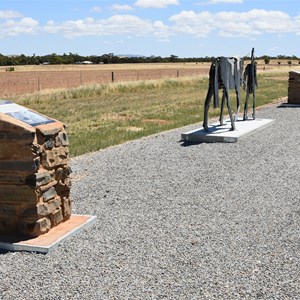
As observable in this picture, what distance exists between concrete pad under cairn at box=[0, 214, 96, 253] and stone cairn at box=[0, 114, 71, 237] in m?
0.11

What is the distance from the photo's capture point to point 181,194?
7793mm

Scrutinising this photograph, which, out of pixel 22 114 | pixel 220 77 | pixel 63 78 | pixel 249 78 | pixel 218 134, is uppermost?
pixel 220 77

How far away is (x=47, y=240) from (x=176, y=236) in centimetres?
141

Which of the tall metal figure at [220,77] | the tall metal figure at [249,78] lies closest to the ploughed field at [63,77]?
the tall metal figure at [249,78]

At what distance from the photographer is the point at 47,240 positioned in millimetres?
5652

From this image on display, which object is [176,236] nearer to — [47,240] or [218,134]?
[47,240]

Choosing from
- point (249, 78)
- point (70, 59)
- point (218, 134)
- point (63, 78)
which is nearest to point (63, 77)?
point (63, 78)

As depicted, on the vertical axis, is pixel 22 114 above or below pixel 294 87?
above

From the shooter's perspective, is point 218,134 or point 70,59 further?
point 70,59

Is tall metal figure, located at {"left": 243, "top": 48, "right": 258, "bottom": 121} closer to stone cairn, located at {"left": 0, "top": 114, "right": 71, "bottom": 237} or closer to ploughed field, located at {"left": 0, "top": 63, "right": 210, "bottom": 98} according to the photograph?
stone cairn, located at {"left": 0, "top": 114, "right": 71, "bottom": 237}

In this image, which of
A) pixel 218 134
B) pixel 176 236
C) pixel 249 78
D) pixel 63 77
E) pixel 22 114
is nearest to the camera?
pixel 176 236

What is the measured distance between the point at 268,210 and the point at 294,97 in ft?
52.6

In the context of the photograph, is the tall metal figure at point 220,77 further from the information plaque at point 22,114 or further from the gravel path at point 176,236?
the information plaque at point 22,114

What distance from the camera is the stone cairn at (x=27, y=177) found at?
561 centimetres
